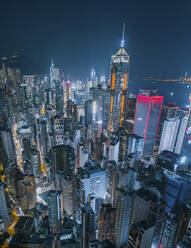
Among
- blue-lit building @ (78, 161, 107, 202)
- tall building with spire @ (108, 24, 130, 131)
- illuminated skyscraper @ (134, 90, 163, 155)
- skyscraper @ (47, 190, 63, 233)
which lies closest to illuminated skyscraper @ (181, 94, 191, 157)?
illuminated skyscraper @ (134, 90, 163, 155)

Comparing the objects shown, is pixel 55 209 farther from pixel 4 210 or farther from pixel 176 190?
pixel 176 190

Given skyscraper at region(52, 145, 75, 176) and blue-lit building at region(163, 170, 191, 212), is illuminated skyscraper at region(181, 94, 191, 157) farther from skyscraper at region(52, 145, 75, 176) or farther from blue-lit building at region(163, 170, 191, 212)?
skyscraper at region(52, 145, 75, 176)

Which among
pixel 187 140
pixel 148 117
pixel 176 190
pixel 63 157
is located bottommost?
pixel 187 140

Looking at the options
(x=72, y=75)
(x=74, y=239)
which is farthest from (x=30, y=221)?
(x=72, y=75)

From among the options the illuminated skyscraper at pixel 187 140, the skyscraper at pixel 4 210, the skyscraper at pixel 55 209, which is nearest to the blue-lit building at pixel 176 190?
the skyscraper at pixel 55 209

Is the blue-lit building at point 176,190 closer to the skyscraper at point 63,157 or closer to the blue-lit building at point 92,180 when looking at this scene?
the blue-lit building at point 92,180

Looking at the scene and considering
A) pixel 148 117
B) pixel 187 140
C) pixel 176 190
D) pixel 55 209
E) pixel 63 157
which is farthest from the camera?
pixel 187 140

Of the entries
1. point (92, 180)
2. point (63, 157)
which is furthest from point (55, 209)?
point (63, 157)
